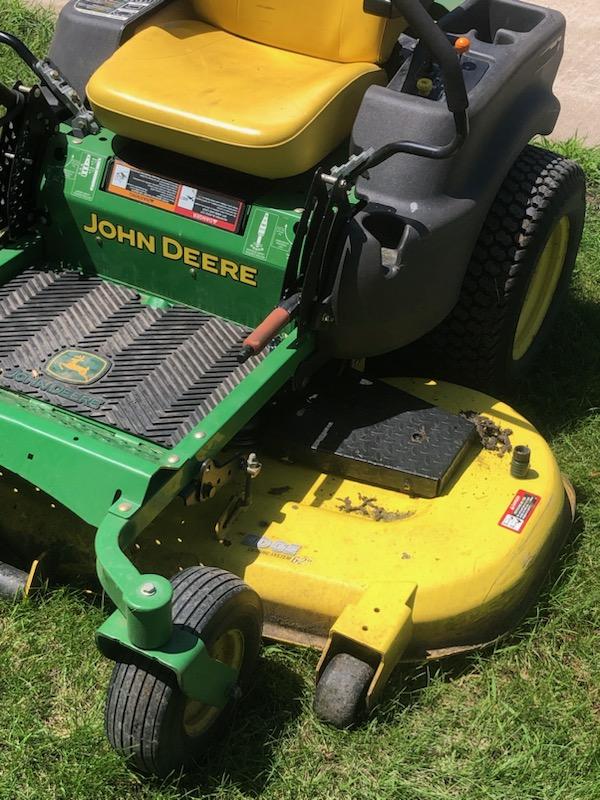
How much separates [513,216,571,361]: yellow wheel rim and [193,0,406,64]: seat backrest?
2.54 feet

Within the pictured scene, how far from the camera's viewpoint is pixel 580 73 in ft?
17.2

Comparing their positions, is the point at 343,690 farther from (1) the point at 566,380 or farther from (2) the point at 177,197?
(1) the point at 566,380

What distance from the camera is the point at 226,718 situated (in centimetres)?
250

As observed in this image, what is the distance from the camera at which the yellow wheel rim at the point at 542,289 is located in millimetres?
3518

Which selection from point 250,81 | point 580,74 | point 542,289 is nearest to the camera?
point 250,81

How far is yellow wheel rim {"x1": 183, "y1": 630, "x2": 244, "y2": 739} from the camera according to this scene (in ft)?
7.89

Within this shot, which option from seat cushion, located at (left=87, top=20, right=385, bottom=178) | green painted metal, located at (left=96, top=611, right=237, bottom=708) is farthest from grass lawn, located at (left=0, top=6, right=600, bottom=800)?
seat cushion, located at (left=87, top=20, right=385, bottom=178)

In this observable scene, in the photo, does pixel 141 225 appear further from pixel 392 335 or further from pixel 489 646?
pixel 489 646

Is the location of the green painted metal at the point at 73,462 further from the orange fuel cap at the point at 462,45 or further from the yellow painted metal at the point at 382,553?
the orange fuel cap at the point at 462,45

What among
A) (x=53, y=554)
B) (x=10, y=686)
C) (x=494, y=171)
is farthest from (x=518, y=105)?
(x=10, y=686)

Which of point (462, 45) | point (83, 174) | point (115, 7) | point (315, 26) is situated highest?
point (462, 45)

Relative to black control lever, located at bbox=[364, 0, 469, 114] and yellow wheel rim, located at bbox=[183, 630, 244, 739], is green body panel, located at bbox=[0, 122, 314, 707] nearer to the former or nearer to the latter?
yellow wheel rim, located at bbox=[183, 630, 244, 739]

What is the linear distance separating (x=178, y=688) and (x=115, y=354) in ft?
3.36

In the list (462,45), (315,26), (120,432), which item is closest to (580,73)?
(315,26)
